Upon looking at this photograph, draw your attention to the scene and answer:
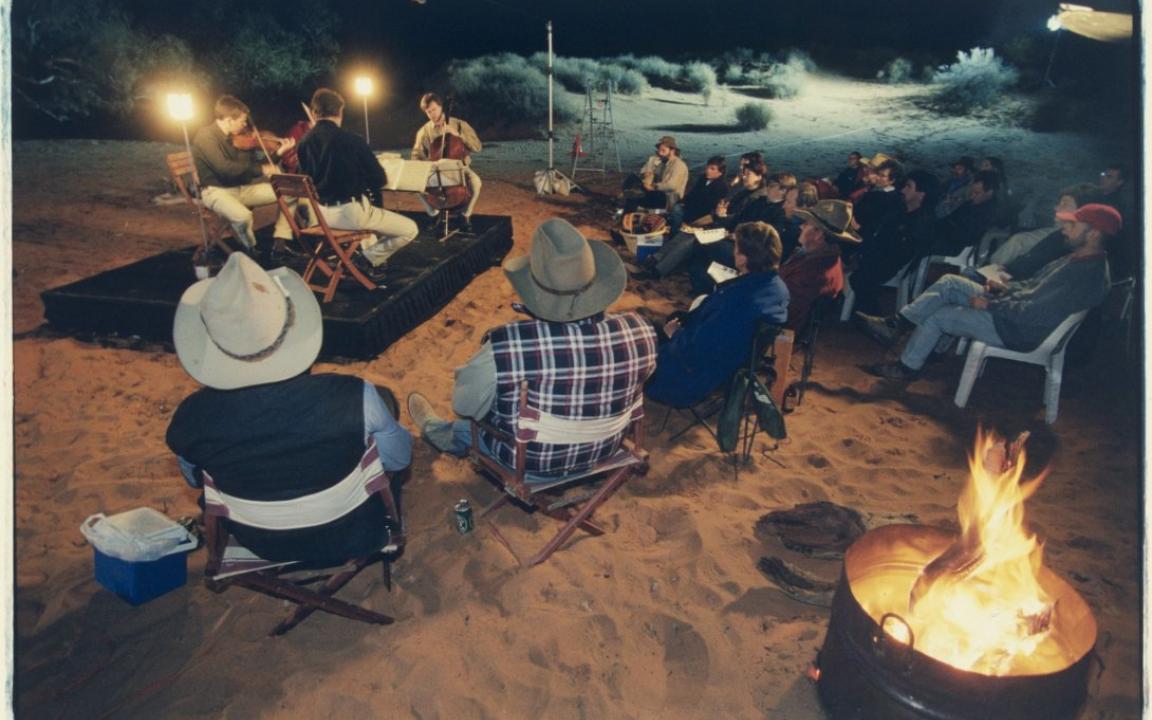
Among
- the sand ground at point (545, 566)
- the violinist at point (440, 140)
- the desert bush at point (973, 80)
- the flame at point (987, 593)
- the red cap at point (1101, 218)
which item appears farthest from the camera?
the desert bush at point (973, 80)

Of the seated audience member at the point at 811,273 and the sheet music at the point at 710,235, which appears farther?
the sheet music at the point at 710,235

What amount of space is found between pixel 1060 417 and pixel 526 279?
414cm

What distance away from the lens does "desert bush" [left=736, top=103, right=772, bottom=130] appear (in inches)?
750

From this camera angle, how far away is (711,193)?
7875 mm

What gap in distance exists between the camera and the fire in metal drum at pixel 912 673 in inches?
79.1

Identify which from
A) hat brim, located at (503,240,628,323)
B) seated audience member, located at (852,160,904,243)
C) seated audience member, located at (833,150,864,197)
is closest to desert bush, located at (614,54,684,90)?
seated audience member, located at (833,150,864,197)

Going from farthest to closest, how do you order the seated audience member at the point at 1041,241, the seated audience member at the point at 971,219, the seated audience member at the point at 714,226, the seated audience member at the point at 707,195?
the seated audience member at the point at 707,195
the seated audience member at the point at 714,226
the seated audience member at the point at 971,219
the seated audience member at the point at 1041,241

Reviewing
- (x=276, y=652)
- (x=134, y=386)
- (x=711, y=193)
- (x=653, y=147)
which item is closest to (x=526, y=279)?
(x=276, y=652)

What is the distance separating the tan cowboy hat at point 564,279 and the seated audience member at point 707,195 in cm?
503

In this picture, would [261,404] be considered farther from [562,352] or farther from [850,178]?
[850,178]

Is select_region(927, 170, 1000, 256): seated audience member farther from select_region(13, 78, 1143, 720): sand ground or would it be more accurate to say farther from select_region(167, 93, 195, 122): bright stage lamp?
select_region(167, 93, 195, 122): bright stage lamp

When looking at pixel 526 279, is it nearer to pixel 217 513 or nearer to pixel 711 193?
pixel 217 513

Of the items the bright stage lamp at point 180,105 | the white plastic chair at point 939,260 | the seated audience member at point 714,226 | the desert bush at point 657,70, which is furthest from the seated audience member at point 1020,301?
the desert bush at point 657,70

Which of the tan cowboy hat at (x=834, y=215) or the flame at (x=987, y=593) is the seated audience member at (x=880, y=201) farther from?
the flame at (x=987, y=593)
